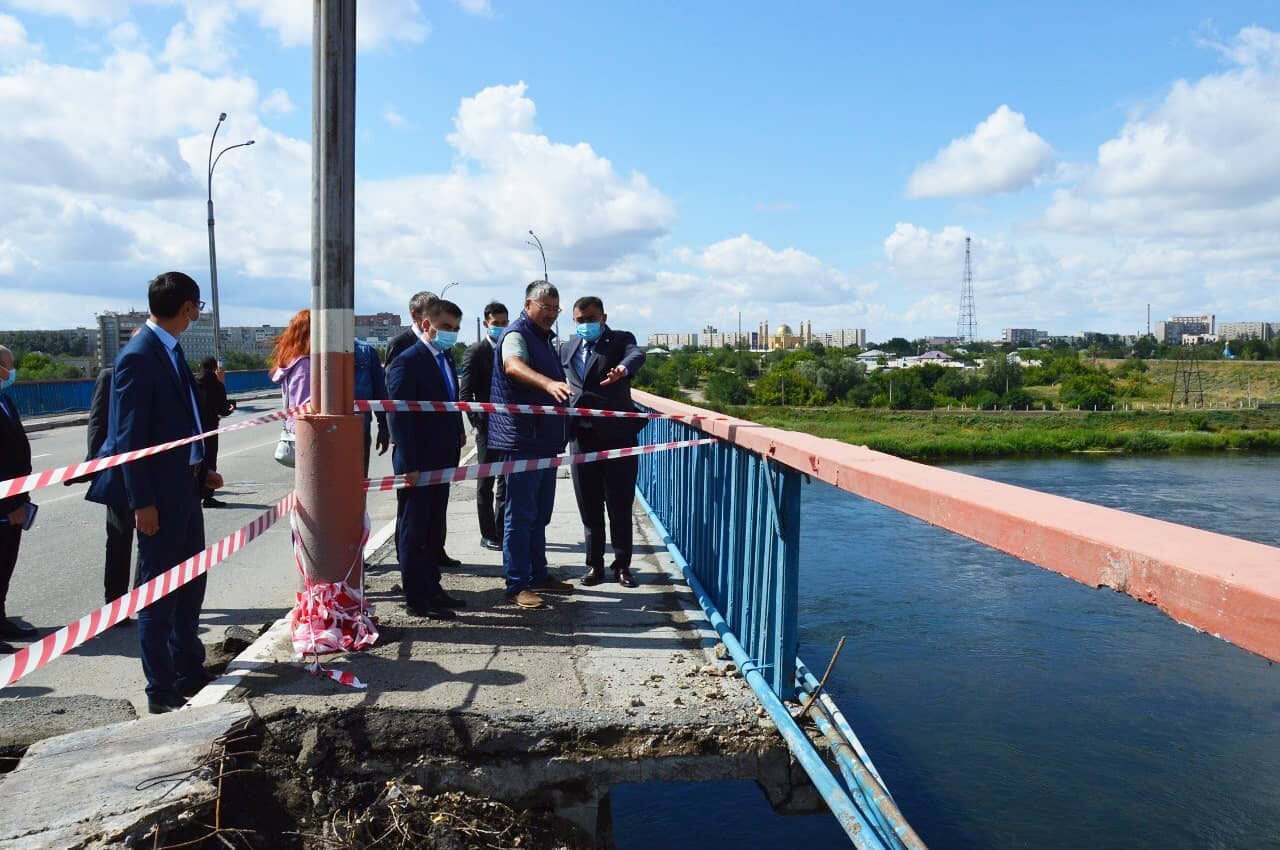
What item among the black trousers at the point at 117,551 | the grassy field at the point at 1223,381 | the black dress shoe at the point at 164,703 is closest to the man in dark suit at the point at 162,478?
the black dress shoe at the point at 164,703

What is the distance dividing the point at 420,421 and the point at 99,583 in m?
3.28

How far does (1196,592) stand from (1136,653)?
953 cm

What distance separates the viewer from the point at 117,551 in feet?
16.9

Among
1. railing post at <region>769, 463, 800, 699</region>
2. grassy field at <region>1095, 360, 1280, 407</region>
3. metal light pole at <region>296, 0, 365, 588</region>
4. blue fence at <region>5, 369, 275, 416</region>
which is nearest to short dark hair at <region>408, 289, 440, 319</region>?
metal light pole at <region>296, 0, 365, 588</region>

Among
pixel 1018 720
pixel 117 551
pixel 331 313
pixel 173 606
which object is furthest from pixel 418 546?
pixel 1018 720

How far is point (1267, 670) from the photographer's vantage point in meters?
9.80

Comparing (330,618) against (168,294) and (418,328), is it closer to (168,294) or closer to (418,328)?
(168,294)

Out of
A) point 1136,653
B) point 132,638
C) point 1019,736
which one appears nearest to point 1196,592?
point 132,638

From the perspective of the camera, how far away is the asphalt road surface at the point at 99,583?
15.2 ft

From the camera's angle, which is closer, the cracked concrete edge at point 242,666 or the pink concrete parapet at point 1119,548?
the pink concrete parapet at point 1119,548

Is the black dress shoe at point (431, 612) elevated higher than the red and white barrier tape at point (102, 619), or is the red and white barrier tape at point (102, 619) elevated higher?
the red and white barrier tape at point (102, 619)

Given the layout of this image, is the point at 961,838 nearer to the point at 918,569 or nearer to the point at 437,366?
the point at 437,366

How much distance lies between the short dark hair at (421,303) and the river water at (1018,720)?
3005mm

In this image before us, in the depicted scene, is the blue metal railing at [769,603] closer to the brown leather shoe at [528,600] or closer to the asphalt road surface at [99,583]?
the brown leather shoe at [528,600]
